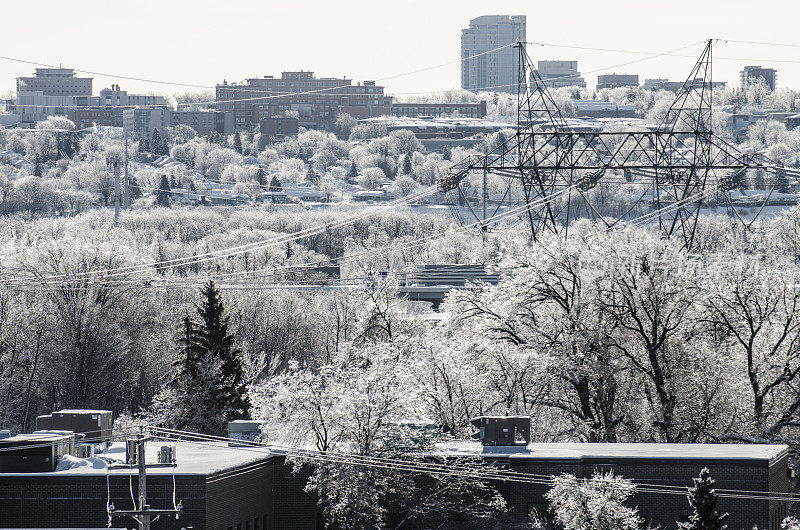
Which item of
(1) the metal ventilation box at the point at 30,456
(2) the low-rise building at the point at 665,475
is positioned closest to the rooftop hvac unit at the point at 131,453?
(1) the metal ventilation box at the point at 30,456

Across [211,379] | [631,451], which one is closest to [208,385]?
[211,379]

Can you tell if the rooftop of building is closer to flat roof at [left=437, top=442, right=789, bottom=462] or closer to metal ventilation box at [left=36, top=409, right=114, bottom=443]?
metal ventilation box at [left=36, top=409, right=114, bottom=443]

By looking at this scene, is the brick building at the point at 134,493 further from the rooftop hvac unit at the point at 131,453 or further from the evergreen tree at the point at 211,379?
the evergreen tree at the point at 211,379

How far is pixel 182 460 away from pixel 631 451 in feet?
Answer: 34.9

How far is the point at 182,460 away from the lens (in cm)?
3394

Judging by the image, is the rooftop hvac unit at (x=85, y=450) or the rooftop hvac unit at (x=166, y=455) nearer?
the rooftop hvac unit at (x=166, y=455)

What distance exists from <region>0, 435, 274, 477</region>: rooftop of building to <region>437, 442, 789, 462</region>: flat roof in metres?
4.92

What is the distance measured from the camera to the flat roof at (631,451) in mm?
33875

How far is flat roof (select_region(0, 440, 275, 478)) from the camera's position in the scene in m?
31.3

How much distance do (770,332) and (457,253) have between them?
101865 mm

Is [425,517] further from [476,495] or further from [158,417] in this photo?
[158,417]

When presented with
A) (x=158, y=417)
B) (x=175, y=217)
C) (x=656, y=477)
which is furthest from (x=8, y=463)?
(x=175, y=217)

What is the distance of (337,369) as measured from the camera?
137ft

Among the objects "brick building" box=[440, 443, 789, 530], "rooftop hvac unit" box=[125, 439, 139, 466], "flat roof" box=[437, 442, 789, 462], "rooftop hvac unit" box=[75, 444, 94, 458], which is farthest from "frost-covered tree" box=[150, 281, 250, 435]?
"rooftop hvac unit" box=[125, 439, 139, 466]
